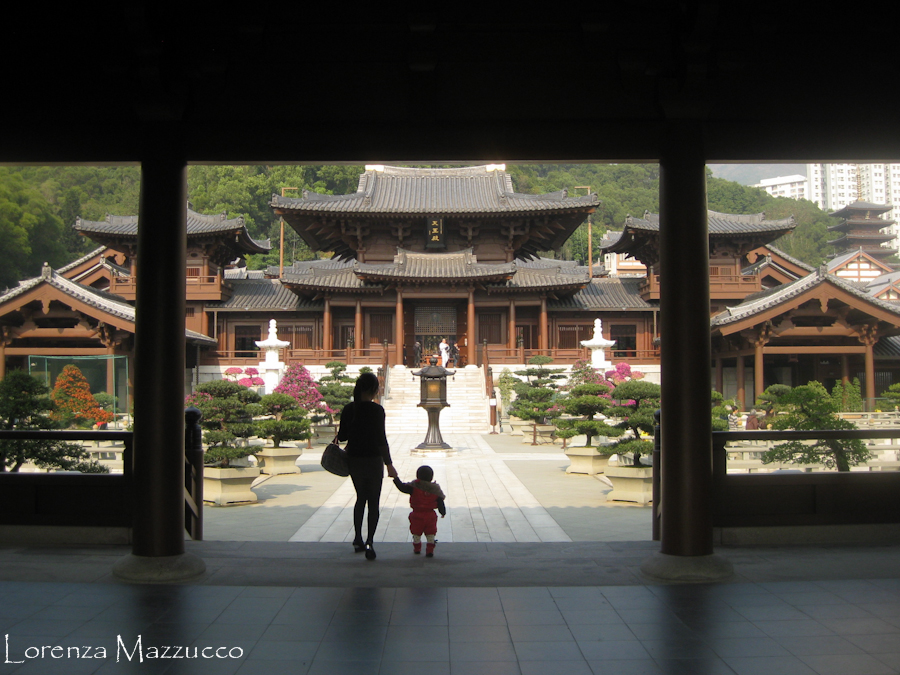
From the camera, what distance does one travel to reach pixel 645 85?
16.5 ft

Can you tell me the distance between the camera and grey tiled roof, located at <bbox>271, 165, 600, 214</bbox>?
28.7 m

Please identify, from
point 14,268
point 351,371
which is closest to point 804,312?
point 351,371

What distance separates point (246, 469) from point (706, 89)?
24.6 feet

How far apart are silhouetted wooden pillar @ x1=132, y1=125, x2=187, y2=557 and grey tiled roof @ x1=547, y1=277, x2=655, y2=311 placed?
2743cm

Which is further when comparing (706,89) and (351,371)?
(351,371)

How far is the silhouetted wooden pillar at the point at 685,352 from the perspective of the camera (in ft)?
15.7

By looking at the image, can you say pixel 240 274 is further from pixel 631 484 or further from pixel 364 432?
pixel 364 432

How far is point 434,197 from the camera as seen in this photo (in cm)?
3106

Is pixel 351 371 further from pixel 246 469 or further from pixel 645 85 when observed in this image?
pixel 645 85

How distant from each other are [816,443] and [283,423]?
8440mm

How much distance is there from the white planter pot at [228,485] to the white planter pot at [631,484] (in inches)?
194

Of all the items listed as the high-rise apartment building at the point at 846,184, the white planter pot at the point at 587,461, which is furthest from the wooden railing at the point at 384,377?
the high-rise apartment building at the point at 846,184

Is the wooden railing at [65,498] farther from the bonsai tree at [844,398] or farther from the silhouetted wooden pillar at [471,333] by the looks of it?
the silhouetted wooden pillar at [471,333]
